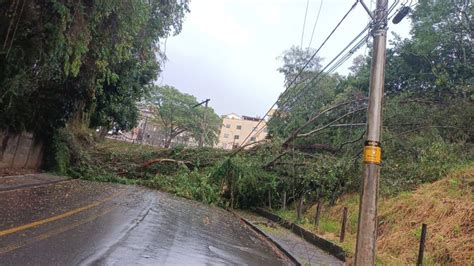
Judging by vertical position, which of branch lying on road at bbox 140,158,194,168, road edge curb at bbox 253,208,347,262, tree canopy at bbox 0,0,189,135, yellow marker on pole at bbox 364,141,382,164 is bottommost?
road edge curb at bbox 253,208,347,262

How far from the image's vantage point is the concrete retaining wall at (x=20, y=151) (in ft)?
57.0

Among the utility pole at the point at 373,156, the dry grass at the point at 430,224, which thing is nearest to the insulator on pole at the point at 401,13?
the utility pole at the point at 373,156

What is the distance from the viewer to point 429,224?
11.8 m

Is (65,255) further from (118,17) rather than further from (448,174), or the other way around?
(448,174)

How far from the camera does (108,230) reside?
8.80m

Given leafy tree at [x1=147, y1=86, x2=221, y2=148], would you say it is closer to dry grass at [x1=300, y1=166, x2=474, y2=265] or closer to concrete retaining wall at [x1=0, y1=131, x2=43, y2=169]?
concrete retaining wall at [x1=0, y1=131, x2=43, y2=169]

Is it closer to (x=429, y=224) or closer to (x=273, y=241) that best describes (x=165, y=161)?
(x=273, y=241)

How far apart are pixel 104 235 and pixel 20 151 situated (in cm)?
1247

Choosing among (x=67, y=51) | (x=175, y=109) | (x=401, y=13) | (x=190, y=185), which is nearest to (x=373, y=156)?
(x=401, y=13)

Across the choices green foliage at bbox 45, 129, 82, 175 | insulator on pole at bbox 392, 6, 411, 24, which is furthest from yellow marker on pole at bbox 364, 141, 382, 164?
green foliage at bbox 45, 129, 82, 175

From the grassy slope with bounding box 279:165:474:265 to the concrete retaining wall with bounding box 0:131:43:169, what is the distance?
11752 mm

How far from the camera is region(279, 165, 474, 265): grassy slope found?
9.99 m

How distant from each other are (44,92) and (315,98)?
23502mm

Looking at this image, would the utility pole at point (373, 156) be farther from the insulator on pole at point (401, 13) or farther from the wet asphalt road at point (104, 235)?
the wet asphalt road at point (104, 235)
